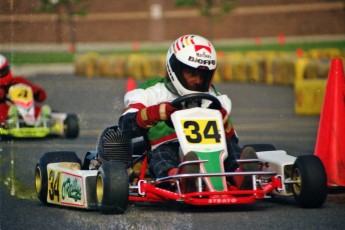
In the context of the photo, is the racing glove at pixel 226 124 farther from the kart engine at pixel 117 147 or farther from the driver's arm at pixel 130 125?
the kart engine at pixel 117 147

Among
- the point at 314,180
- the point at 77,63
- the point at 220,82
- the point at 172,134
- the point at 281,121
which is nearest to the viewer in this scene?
the point at 314,180

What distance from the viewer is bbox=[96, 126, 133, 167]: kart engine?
7492 millimetres

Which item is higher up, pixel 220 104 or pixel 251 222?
pixel 220 104

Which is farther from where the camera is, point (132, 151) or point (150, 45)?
point (150, 45)

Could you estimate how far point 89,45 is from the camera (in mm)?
51938

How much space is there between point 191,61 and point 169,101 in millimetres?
371

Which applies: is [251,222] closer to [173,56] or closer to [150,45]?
[173,56]

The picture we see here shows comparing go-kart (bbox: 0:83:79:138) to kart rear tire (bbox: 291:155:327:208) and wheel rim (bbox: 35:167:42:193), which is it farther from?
kart rear tire (bbox: 291:155:327:208)

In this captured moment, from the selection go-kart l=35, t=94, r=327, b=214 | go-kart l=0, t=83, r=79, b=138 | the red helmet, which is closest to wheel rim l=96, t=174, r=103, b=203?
go-kart l=35, t=94, r=327, b=214

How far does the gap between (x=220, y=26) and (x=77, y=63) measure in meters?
20.1

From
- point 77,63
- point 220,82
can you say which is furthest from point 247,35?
point 220,82

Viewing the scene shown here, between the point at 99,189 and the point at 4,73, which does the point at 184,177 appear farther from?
the point at 4,73

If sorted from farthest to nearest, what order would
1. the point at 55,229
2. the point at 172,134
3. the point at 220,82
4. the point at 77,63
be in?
the point at 77,63 < the point at 220,82 < the point at 172,134 < the point at 55,229

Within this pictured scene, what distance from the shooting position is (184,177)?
6672 millimetres
